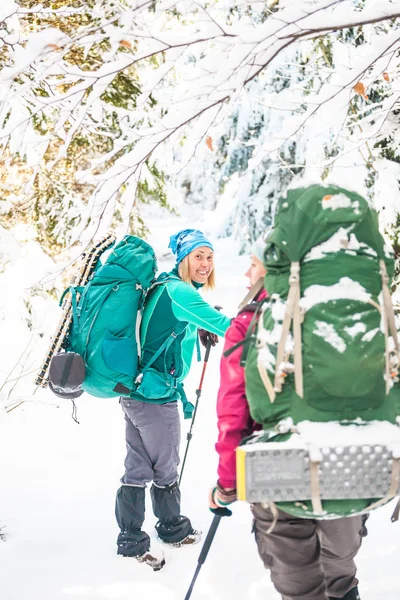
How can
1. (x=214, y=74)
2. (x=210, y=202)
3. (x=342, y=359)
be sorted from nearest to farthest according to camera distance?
(x=342, y=359), (x=214, y=74), (x=210, y=202)

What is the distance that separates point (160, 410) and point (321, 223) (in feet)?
6.69

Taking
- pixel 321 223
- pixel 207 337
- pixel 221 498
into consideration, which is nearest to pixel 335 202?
pixel 321 223

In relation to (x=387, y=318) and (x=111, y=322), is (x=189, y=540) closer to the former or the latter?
(x=111, y=322)

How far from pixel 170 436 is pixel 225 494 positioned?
4.81 feet

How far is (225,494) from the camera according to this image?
225 centimetres

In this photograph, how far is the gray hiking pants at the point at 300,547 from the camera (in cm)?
215

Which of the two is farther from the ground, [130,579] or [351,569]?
[351,569]

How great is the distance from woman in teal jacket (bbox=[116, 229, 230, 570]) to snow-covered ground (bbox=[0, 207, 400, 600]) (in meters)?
0.15

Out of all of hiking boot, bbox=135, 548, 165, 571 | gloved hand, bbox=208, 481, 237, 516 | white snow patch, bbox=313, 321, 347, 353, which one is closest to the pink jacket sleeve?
gloved hand, bbox=208, 481, 237, 516

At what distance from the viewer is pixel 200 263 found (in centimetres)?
369

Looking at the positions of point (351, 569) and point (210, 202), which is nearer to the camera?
point (351, 569)

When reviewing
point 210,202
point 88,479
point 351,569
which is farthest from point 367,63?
point 210,202

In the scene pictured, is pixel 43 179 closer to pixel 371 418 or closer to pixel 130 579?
pixel 130 579

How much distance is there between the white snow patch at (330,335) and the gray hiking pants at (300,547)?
681 millimetres
